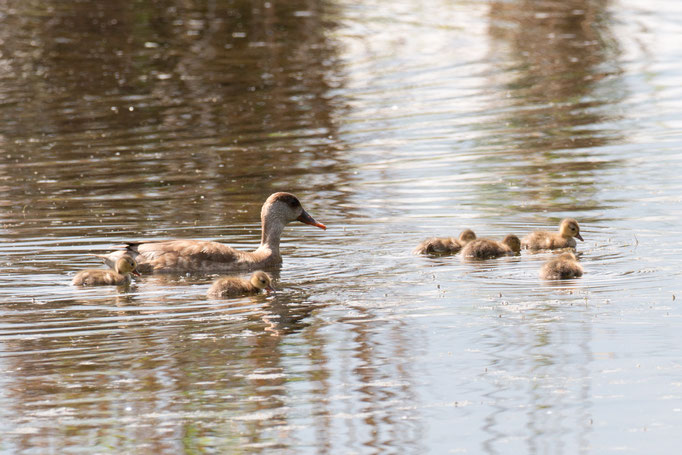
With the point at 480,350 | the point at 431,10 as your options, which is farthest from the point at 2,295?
the point at 431,10

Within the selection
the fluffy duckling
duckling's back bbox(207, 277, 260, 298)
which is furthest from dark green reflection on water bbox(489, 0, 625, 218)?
duckling's back bbox(207, 277, 260, 298)

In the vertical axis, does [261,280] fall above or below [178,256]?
below

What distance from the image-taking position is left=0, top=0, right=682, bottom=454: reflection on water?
7461mm

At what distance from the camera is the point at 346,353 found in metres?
8.64

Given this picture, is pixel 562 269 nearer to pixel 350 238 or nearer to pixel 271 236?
pixel 350 238

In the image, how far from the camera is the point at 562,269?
1054 centimetres

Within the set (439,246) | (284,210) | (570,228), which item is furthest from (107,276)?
(570,228)

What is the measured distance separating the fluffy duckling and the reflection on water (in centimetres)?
15

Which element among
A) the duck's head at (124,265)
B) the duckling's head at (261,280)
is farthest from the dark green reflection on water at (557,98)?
the duck's head at (124,265)

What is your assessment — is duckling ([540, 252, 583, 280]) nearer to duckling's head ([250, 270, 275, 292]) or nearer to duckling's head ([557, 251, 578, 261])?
duckling's head ([557, 251, 578, 261])

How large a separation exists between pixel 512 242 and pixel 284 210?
203 cm

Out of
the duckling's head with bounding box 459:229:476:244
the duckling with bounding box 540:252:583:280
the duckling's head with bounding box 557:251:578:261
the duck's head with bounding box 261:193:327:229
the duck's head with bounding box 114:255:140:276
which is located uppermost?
the duck's head with bounding box 261:193:327:229

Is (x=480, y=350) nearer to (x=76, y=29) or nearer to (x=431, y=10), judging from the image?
(x=76, y=29)

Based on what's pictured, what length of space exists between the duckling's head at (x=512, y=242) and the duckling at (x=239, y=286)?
2.29 m
